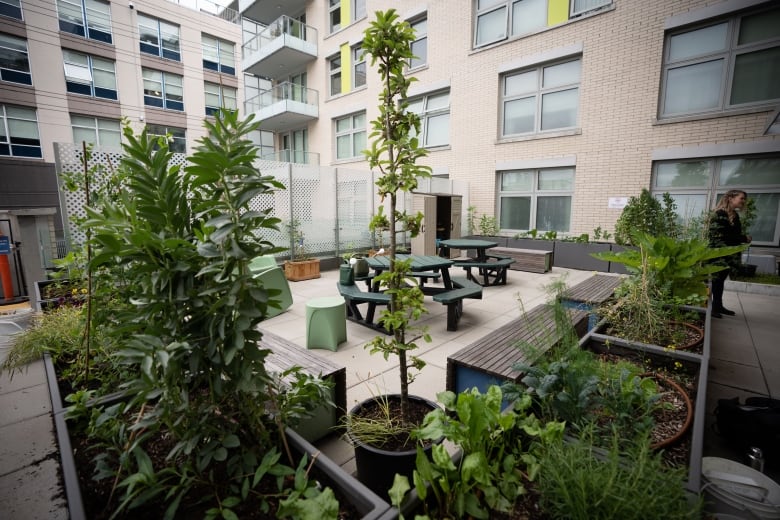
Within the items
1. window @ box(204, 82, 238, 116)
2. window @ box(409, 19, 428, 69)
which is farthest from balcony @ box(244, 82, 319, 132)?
window @ box(204, 82, 238, 116)

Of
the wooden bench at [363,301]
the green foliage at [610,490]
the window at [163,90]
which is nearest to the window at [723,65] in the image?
the wooden bench at [363,301]

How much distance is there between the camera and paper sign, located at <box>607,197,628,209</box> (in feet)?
26.9

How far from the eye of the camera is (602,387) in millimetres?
1713

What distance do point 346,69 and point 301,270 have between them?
10.2 metres

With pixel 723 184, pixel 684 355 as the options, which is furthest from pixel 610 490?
pixel 723 184

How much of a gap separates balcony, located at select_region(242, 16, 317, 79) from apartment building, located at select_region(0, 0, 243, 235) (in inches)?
144

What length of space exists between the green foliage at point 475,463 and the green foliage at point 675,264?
93.3 inches

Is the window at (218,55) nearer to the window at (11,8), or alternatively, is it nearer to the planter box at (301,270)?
the window at (11,8)

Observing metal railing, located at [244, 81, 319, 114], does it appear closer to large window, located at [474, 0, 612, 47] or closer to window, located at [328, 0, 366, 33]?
window, located at [328, 0, 366, 33]

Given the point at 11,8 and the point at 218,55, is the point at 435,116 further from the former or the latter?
the point at 11,8

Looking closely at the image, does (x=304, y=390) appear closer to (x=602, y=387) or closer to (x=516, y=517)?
(x=516, y=517)

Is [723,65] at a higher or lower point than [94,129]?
lower

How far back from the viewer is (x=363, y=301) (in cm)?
406

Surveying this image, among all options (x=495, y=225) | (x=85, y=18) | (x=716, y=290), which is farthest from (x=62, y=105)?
(x=716, y=290)
